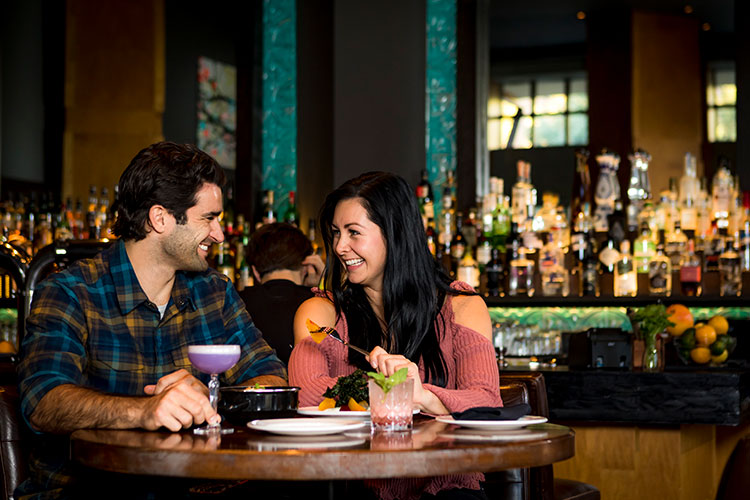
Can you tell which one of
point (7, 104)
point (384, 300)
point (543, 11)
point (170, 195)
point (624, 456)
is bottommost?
point (624, 456)

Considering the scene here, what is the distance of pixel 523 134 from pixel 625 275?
2061mm

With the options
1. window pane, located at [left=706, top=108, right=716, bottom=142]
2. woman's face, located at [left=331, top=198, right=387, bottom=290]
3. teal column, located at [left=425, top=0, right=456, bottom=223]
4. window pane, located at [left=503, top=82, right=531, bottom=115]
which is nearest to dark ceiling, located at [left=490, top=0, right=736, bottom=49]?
window pane, located at [left=503, top=82, right=531, bottom=115]

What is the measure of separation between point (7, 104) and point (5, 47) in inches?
16.8

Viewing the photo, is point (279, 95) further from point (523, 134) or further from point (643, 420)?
point (643, 420)

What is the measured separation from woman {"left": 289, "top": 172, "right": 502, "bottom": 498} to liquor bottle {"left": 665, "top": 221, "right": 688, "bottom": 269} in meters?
2.76

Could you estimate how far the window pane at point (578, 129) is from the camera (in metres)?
7.19

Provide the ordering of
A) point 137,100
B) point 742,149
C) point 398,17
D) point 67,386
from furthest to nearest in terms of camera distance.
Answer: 1. point 137,100
2. point 742,149
3. point 398,17
4. point 67,386

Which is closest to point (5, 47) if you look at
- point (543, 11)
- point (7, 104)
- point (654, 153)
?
point (7, 104)

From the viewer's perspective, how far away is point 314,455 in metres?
1.52

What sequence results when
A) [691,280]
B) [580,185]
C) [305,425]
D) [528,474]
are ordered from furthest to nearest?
[580,185] < [691,280] < [528,474] < [305,425]

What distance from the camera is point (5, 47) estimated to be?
24.9ft

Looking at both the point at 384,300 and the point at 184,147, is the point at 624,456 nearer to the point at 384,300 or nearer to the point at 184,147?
the point at 384,300

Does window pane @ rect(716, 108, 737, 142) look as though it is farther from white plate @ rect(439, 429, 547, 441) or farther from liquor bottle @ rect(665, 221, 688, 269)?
white plate @ rect(439, 429, 547, 441)

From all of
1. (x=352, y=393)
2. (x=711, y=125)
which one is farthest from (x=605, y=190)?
(x=352, y=393)
